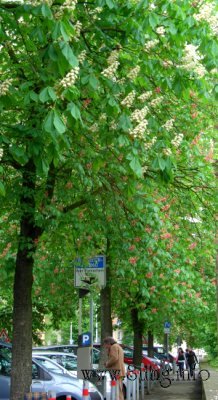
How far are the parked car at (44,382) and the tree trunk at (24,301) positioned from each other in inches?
108

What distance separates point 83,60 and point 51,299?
49.0 ft

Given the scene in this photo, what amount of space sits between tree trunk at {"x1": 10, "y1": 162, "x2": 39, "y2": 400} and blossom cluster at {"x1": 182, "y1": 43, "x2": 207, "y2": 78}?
3.64m

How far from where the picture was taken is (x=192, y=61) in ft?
27.2

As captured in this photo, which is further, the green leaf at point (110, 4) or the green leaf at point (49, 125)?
the green leaf at point (110, 4)

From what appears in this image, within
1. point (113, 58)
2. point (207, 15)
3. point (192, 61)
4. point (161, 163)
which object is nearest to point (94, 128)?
point (113, 58)

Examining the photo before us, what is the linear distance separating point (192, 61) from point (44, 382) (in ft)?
27.1

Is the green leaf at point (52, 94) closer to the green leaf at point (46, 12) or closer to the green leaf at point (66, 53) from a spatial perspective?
the green leaf at point (66, 53)

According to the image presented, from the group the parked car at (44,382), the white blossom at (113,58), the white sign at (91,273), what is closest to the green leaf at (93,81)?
the white blossom at (113,58)

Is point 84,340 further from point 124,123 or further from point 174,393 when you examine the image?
point 174,393

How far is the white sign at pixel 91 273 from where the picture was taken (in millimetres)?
13852

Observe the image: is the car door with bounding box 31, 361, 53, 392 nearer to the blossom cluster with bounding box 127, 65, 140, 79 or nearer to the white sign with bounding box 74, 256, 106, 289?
the white sign with bounding box 74, 256, 106, 289

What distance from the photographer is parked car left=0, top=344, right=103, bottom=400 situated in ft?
45.5

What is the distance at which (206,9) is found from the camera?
8.18 meters

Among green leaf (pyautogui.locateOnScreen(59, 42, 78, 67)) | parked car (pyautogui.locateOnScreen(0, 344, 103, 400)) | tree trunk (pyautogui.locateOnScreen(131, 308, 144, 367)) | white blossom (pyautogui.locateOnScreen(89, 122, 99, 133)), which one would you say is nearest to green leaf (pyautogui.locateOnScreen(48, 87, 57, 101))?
green leaf (pyautogui.locateOnScreen(59, 42, 78, 67))
